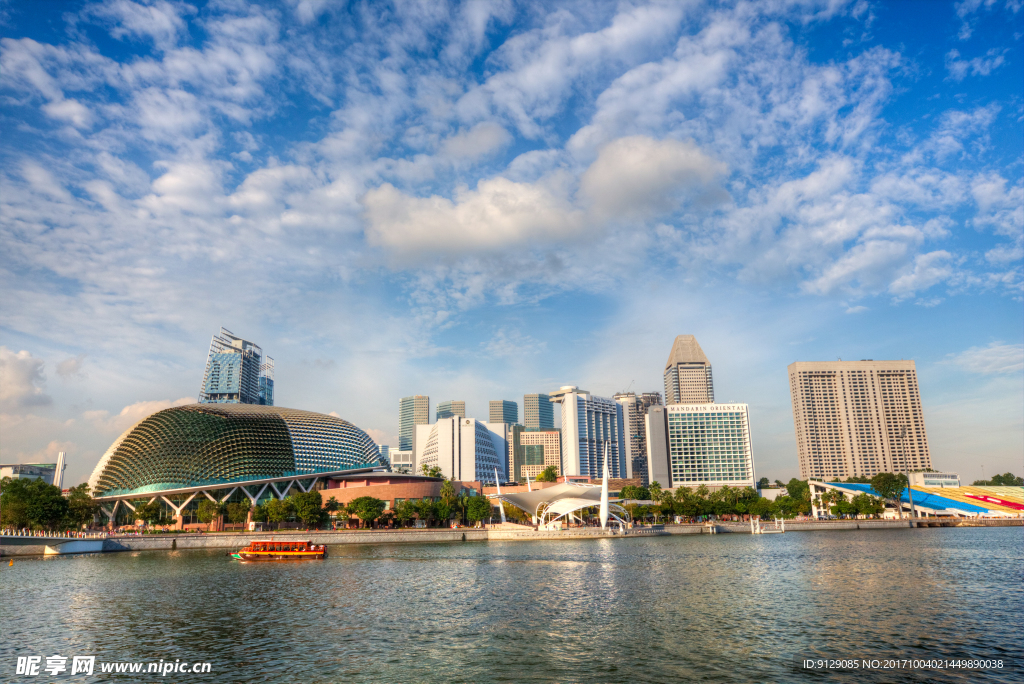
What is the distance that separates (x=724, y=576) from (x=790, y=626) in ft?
57.8

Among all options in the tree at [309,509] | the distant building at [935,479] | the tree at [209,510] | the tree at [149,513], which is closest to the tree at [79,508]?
the tree at [149,513]

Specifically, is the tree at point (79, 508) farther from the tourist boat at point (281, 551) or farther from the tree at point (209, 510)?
the tourist boat at point (281, 551)

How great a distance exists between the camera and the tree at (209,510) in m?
110

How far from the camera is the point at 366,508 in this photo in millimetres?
105312

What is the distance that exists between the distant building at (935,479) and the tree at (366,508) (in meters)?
139

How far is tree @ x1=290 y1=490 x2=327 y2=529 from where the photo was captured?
334 ft

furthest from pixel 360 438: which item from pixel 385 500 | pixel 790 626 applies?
pixel 790 626

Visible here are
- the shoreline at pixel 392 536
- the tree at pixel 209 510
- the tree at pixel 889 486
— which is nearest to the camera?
the shoreline at pixel 392 536

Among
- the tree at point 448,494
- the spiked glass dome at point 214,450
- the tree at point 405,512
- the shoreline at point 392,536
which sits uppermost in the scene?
the spiked glass dome at point 214,450

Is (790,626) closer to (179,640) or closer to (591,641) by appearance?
(591,641)

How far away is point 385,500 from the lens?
4902 inches

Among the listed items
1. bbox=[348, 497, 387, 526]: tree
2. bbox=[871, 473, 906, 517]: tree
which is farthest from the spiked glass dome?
bbox=[871, 473, 906, 517]: tree

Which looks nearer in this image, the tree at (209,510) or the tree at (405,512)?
the tree at (405,512)

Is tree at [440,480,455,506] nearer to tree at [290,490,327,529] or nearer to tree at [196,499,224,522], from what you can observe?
tree at [290,490,327,529]
